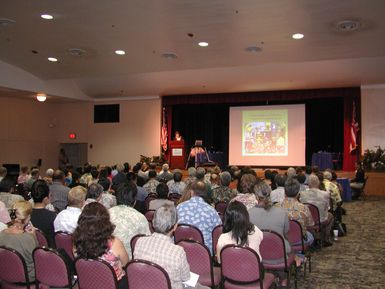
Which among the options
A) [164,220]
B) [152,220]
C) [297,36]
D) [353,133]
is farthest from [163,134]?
[164,220]

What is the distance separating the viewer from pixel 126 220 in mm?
3660

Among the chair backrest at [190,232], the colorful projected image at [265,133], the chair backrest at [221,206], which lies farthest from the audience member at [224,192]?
the colorful projected image at [265,133]

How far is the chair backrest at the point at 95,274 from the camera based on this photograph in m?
2.64

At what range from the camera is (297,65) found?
12.4 metres

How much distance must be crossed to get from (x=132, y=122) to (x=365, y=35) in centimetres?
1120

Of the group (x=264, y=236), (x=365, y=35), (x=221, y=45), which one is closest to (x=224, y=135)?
(x=221, y=45)

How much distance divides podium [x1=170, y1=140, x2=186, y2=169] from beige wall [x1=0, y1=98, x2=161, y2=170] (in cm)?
67

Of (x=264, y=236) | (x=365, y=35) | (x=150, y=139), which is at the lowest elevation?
(x=264, y=236)

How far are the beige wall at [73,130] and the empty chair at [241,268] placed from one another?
1389 cm

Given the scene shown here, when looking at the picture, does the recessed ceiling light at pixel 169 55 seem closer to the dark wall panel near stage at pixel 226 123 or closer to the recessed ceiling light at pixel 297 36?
the recessed ceiling light at pixel 297 36

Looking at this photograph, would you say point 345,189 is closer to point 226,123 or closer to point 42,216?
point 226,123

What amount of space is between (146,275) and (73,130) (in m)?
16.8

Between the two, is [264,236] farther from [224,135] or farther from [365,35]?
[224,135]

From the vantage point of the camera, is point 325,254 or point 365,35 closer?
point 325,254
